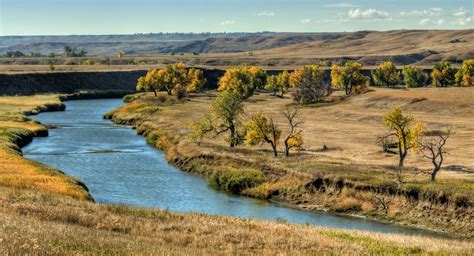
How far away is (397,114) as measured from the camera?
56812 mm

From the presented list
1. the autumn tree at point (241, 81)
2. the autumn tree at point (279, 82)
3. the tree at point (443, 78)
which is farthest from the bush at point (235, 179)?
the tree at point (443, 78)

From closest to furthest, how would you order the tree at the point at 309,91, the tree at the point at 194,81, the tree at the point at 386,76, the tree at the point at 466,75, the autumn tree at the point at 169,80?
the tree at the point at 309,91 < the autumn tree at the point at 169,80 < the tree at the point at 466,75 < the tree at the point at 194,81 < the tree at the point at 386,76

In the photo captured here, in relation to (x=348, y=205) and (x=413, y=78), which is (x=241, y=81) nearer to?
(x=413, y=78)

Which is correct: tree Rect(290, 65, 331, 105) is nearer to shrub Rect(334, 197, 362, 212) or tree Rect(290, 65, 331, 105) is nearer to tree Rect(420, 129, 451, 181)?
tree Rect(420, 129, 451, 181)

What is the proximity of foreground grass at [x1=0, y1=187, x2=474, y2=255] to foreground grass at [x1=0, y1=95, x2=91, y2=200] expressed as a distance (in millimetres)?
10750

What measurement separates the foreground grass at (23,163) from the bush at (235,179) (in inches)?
506

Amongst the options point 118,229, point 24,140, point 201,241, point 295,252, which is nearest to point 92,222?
point 118,229

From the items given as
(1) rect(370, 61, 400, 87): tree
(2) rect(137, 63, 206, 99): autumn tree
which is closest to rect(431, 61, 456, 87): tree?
(1) rect(370, 61, 400, 87): tree

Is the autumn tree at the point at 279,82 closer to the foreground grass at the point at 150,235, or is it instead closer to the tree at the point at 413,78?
the tree at the point at 413,78

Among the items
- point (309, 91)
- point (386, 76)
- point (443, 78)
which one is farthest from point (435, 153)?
point (386, 76)

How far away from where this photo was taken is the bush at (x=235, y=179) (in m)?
57.2

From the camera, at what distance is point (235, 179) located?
57.6m

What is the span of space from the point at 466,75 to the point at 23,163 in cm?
12728

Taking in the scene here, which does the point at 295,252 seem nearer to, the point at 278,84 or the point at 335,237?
the point at 335,237
